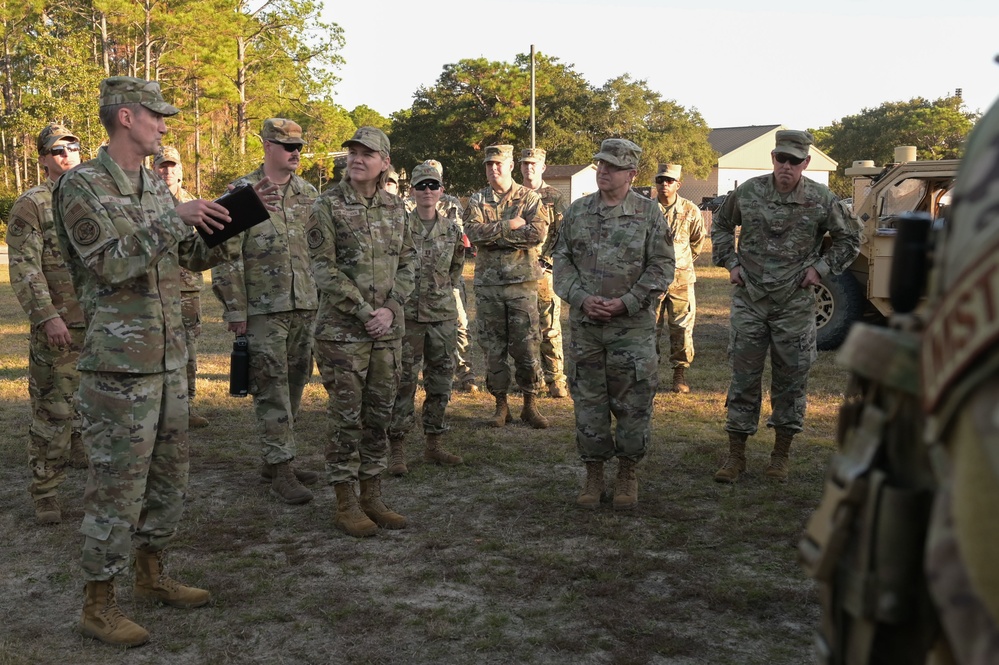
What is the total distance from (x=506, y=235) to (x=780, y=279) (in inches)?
90.1

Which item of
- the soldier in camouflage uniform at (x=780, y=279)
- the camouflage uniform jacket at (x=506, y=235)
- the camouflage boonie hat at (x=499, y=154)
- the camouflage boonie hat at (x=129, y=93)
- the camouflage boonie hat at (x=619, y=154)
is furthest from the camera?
the camouflage boonie hat at (x=499, y=154)

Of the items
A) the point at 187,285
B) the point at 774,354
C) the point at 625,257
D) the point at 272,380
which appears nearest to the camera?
the point at 625,257

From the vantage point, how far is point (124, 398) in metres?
3.62

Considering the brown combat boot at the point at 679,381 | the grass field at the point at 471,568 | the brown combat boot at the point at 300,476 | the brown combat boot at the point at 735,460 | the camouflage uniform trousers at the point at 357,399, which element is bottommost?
the grass field at the point at 471,568

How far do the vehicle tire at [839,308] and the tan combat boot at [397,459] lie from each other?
5880 millimetres

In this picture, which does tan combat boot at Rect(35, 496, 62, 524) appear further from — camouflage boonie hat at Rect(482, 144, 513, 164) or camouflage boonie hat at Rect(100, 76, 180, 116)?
camouflage boonie hat at Rect(482, 144, 513, 164)

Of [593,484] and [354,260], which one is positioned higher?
[354,260]

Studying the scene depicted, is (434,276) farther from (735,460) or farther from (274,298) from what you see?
(735,460)

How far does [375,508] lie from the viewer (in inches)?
203

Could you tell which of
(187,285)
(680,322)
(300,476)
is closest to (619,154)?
(300,476)

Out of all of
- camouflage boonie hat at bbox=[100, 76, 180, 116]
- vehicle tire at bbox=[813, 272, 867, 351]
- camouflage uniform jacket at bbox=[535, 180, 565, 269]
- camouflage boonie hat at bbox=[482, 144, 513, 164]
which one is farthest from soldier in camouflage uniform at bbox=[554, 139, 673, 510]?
vehicle tire at bbox=[813, 272, 867, 351]

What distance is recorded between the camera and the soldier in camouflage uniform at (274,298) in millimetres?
5613

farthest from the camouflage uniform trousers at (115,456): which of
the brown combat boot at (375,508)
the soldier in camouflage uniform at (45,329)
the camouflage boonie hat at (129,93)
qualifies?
the soldier in camouflage uniform at (45,329)

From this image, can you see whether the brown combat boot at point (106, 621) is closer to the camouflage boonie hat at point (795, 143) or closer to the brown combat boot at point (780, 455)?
the brown combat boot at point (780, 455)
